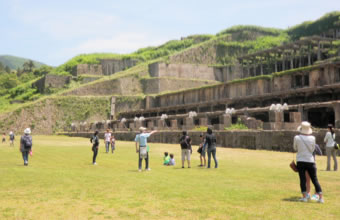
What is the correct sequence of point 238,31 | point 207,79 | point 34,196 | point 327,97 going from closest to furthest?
point 34,196, point 327,97, point 207,79, point 238,31

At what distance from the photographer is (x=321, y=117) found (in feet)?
104

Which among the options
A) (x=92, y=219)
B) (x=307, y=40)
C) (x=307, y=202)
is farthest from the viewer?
(x=307, y=40)

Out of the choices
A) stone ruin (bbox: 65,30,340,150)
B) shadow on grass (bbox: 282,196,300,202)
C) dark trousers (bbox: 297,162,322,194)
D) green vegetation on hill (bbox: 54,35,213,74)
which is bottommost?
shadow on grass (bbox: 282,196,300,202)

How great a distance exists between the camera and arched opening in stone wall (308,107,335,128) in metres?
30.5

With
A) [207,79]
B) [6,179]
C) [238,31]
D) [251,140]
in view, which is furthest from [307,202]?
[238,31]

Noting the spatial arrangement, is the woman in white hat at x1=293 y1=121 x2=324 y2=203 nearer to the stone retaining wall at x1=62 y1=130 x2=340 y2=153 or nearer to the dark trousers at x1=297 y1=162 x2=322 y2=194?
the dark trousers at x1=297 y1=162 x2=322 y2=194

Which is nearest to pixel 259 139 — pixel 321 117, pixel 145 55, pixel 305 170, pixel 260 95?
pixel 321 117

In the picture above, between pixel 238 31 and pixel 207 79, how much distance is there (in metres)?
17.2

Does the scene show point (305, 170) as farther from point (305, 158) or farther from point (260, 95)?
point (260, 95)

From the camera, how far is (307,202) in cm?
762

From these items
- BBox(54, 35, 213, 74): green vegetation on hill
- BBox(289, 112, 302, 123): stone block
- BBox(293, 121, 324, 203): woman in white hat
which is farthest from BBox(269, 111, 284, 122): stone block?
BBox(54, 35, 213, 74): green vegetation on hill

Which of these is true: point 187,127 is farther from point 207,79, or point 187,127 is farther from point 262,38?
point 262,38

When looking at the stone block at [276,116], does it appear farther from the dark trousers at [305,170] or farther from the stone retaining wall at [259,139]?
the dark trousers at [305,170]

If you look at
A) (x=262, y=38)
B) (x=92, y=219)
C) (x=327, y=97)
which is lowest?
(x=92, y=219)
